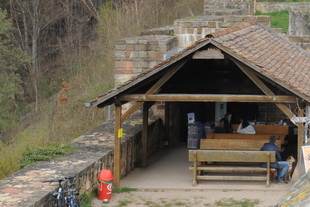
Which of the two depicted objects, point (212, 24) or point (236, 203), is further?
point (212, 24)

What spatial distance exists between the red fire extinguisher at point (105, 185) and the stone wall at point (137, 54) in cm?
714

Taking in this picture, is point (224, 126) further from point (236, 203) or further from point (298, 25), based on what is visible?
point (298, 25)

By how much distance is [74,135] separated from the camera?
25219 mm

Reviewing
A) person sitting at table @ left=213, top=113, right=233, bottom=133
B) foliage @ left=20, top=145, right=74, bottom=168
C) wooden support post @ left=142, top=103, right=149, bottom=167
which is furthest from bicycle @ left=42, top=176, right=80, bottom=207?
person sitting at table @ left=213, top=113, right=233, bottom=133

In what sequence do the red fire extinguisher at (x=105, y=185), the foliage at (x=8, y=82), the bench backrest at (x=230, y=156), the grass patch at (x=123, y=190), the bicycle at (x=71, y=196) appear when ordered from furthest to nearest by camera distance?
the foliage at (x=8, y=82)
the bench backrest at (x=230, y=156)
the grass patch at (x=123, y=190)
the red fire extinguisher at (x=105, y=185)
the bicycle at (x=71, y=196)

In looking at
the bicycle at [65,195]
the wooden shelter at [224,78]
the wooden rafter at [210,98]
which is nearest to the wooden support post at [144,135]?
the wooden shelter at [224,78]

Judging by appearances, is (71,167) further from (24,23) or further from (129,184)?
(24,23)

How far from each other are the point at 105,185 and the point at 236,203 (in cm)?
211

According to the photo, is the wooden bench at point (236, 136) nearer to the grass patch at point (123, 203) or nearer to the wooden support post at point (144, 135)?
the wooden support post at point (144, 135)

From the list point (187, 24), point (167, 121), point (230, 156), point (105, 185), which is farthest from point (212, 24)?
point (105, 185)

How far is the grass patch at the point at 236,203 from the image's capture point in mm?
12344

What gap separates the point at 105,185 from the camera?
12.4 m

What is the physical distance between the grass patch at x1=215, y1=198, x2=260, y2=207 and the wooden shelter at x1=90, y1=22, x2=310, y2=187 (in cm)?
155

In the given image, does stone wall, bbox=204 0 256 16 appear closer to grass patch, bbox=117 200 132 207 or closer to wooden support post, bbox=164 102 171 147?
wooden support post, bbox=164 102 171 147
